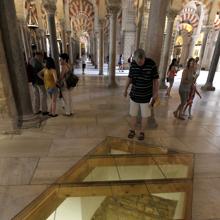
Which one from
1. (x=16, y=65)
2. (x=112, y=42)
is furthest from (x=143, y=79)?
(x=112, y=42)

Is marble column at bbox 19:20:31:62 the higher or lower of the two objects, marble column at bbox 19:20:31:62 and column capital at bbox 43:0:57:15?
the lower

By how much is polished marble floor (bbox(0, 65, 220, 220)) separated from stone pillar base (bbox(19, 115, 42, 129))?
15cm

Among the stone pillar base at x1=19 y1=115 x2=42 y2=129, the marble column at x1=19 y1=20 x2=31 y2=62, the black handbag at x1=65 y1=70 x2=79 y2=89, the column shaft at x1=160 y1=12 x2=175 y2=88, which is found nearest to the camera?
the stone pillar base at x1=19 y1=115 x2=42 y2=129

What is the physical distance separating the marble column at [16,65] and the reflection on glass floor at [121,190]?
2305 millimetres

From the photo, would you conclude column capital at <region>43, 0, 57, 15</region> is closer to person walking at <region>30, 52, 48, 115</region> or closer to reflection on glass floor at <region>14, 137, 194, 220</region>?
person walking at <region>30, 52, 48, 115</region>

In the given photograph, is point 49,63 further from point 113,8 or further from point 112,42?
point 113,8

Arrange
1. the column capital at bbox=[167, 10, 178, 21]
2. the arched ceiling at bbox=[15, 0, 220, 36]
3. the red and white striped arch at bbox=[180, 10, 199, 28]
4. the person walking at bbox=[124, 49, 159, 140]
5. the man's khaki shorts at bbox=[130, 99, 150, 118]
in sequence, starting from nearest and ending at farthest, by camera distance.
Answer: the person walking at bbox=[124, 49, 159, 140]
the man's khaki shorts at bbox=[130, 99, 150, 118]
the column capital at bbox=[167, 10, 178, 21]
the arched ceiling at bbox=[15, 0, 220, 36]
the red and white striped arch at bbox=[180, 10, 199, 28]

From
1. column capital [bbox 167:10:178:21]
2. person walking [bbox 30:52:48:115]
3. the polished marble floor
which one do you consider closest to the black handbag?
person walking [bbox 30:52:48:115]

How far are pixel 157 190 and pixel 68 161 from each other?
1589 millimetres

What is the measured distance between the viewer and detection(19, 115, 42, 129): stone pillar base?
4052mm

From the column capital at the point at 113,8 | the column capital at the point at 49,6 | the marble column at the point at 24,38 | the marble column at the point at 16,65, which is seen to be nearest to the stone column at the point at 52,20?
the column capital at the point at 49,6

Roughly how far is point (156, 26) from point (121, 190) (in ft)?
10.3

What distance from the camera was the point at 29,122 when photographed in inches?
161

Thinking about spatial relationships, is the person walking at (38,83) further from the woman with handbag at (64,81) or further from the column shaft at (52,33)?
the column shaft at (52,33)
